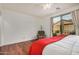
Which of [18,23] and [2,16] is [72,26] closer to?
[18,23]

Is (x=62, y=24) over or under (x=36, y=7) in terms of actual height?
under

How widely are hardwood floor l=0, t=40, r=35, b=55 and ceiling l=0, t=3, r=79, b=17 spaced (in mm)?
419

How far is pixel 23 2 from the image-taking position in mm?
1488

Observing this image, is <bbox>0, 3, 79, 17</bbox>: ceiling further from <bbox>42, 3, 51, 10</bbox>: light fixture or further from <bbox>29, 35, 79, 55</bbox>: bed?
<bbox>29, 35, 79, 55</bbox>: bed

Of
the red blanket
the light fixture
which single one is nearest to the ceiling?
the light fixture

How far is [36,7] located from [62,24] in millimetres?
425

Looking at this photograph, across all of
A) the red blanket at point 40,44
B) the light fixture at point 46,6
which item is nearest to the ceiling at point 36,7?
the light fixture at point 46,6

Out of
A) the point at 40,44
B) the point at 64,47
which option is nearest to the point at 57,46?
the point at 64,47

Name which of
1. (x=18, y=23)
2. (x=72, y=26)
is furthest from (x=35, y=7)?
(x=72, y=26)

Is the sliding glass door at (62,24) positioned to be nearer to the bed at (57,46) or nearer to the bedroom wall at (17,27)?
the bed at (57,46)

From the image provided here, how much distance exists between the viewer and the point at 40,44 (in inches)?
59.2

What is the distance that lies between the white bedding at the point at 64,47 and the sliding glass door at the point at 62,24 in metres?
0.12

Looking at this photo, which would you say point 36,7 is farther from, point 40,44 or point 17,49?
point 17,49
